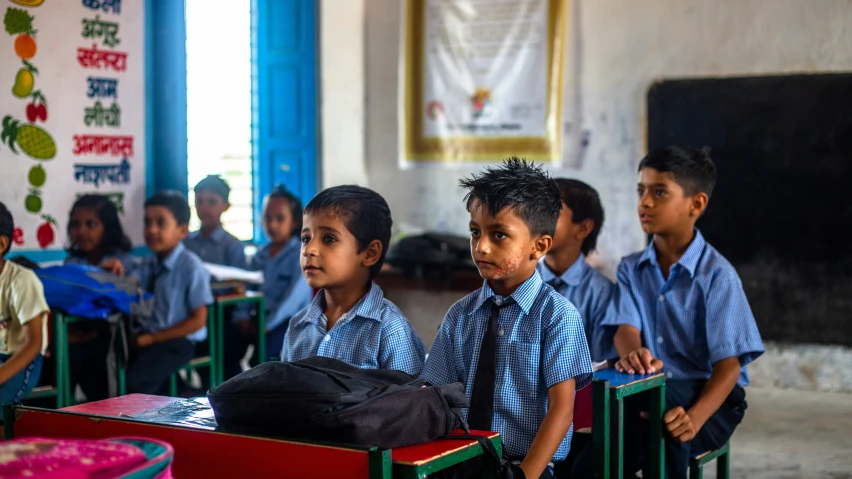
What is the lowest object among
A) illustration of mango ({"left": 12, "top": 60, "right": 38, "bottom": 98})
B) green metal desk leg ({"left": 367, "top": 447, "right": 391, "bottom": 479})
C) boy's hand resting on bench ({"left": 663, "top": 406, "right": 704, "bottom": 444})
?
boy's hand resting on bench ({"left": 663, "top": 406, "right": 704, "bottom": 444})

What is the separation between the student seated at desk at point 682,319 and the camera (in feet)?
8.22

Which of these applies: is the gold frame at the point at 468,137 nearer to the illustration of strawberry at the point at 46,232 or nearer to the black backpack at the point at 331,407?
the illustration of strawberry at the point at 46,232

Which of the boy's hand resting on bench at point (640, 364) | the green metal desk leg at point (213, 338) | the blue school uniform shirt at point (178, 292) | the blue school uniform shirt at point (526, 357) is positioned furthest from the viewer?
the green metal desk leg at point (213, 338)

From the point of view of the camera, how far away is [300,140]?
5.65m

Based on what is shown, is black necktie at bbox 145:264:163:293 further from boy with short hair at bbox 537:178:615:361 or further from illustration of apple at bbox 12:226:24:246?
boy with short hair at bbox 537:178:615:361

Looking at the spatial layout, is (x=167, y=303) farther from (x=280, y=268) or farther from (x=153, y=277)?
(x=280, y=268)

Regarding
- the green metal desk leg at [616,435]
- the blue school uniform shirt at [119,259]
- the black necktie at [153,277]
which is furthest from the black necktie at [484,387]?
the blue school uniform shirt at [119,259]

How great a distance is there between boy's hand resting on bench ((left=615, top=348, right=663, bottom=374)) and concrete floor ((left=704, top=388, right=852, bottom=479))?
1327 millimetres

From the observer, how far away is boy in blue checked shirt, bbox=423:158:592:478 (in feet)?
6.46

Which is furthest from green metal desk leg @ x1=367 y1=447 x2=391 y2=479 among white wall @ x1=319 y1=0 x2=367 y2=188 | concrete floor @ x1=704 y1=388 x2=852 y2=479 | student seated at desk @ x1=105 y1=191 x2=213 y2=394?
white wall @ x1=319 y1=0 x2=367 y2=188

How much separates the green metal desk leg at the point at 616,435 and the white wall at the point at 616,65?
3191 mm

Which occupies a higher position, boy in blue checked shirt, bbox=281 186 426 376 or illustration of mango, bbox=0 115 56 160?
illustration of mango, bbox=0 115 56 160

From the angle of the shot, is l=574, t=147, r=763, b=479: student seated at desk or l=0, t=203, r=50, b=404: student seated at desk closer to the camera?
l=574, t=147, r=763, b=479: student seated at desk

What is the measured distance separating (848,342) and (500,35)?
245 centimetres
